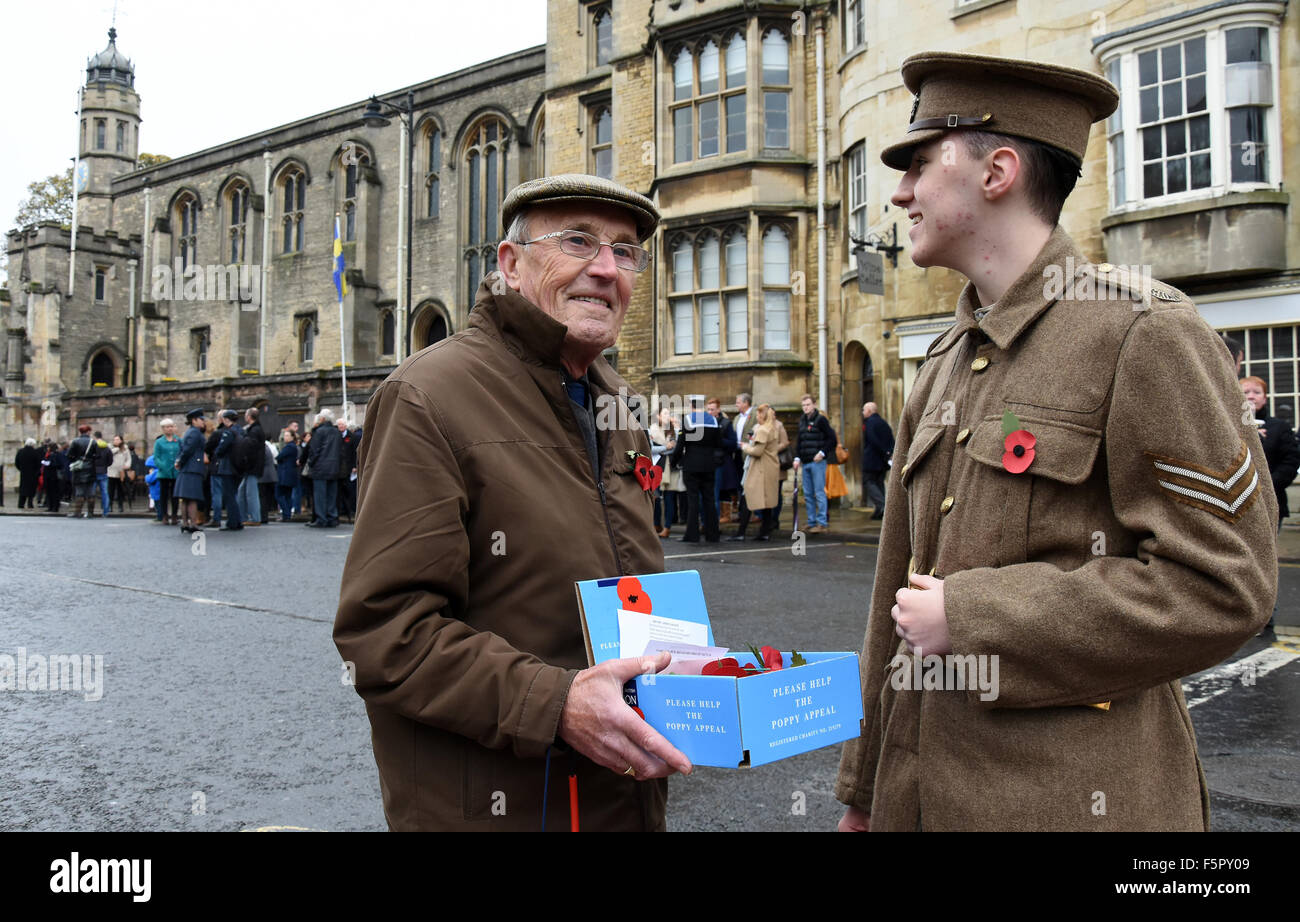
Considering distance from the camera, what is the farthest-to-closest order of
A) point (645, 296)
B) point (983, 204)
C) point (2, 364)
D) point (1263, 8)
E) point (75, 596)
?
point (2, 364) < point (645, 296) < point (1263, 8) < point (75, 596) < point (983, 204)

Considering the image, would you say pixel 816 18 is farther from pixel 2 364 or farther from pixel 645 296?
pixel 2 364

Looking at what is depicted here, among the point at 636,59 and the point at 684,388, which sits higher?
the point at 636,59

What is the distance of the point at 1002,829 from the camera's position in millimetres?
1588

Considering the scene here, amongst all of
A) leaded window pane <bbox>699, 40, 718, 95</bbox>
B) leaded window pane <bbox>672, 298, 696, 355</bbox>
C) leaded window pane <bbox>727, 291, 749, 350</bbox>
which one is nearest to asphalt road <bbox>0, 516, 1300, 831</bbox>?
leaded window pane <bbox>727, 291, 749, 350</bbox>

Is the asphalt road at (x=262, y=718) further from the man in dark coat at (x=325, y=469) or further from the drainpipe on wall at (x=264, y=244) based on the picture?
the drainpipe on wall at (x=264, y=244)

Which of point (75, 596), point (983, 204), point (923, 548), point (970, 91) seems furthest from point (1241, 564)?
point (75, 596)

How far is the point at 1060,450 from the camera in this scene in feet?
5.16

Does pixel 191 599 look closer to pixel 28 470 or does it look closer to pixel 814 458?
pixel 814 458

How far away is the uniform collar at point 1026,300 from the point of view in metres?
1.69

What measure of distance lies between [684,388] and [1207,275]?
992 cm

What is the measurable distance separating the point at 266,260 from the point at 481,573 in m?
43.3

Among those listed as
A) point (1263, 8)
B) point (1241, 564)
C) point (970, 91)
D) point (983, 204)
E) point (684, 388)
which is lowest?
point (1241, 564)

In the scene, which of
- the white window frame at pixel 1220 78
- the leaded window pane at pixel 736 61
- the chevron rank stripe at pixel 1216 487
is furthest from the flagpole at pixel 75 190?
the chevron rank stripe at pixel 1216 487

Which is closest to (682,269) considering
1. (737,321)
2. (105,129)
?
(737,321)
